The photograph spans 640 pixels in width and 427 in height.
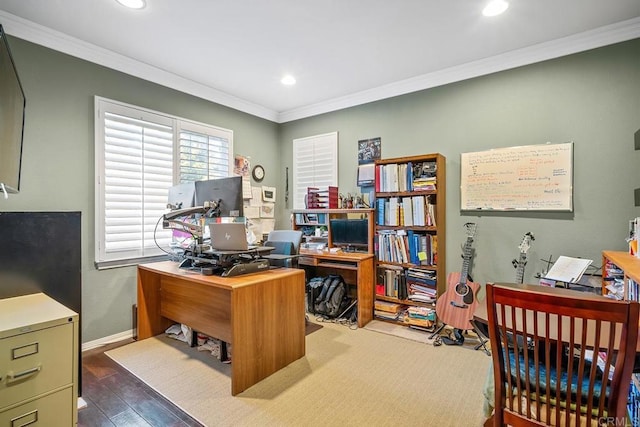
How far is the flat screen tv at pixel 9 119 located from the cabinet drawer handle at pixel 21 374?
99 cm

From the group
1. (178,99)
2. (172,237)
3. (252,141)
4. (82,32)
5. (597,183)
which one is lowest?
(172,237)

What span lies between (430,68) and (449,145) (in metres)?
0.83

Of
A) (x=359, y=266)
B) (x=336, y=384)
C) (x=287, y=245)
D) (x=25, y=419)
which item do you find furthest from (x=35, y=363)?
(x=359, y=266)

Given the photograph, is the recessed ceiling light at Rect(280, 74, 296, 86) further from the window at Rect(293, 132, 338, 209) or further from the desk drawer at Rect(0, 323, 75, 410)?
the desk drawer at Rect(0, 323, 75, 410)

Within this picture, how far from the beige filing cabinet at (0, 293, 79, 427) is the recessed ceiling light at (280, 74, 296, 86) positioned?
291 centimetres

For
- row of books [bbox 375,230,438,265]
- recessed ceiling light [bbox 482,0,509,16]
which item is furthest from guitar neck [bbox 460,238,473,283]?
recessed ceiling light [bbox 482,0,509,16]

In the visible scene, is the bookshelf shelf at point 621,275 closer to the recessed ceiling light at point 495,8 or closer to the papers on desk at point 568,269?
the papers on desk at point 568,269

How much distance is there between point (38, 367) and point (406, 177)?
3.09m

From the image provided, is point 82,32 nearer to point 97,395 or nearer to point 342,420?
point 97,395

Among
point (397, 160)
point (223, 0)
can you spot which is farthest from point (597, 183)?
point (223, 0)

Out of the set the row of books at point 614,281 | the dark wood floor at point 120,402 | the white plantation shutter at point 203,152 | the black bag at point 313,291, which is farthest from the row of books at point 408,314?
the white plantation shutter at point 203,152

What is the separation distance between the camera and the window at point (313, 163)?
4180 mm

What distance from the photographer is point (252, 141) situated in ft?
14.2

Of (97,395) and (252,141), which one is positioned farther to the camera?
(252,141)
